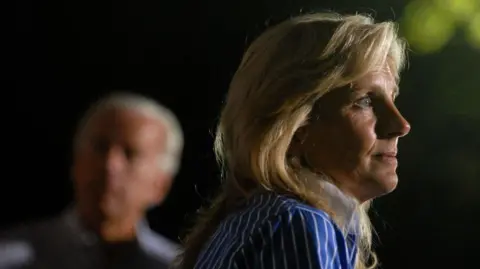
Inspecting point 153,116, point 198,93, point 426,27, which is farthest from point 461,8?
point 153,116

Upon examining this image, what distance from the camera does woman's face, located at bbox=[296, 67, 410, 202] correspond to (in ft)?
3.22

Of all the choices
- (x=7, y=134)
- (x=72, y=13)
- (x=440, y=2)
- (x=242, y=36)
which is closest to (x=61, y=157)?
(x=7, y=134)

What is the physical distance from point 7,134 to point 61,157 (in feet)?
0.35

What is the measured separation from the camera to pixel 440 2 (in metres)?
1.74

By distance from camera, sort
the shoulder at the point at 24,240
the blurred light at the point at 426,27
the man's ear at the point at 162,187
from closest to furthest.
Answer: the shoulder at the point at 24,240
the man's ear at the point at 162,187
the blurred light at the point at 426,27

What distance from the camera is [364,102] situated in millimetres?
998

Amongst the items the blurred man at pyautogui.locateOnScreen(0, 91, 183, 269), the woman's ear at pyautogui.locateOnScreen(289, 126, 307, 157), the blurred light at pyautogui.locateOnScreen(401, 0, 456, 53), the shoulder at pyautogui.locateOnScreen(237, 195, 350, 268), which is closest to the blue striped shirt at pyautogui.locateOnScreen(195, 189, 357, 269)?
the shoulder at pyautogui.locateOnScreen(237, 195, 350, 268)

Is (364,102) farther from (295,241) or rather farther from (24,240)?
(24,240)

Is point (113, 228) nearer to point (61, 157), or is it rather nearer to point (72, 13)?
point (61, 157)

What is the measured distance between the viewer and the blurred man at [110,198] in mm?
1419

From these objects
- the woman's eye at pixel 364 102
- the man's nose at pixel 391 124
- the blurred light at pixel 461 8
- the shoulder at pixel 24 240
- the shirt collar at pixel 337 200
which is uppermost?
the woman's eye at pixel 364 102

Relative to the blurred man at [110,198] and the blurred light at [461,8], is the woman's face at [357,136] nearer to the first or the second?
the blurred man at [110,198]

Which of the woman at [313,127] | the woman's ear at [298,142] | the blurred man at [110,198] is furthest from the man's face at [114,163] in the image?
the woman's ear at [298,142]

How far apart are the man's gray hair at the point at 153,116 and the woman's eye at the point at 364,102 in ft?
1.94
